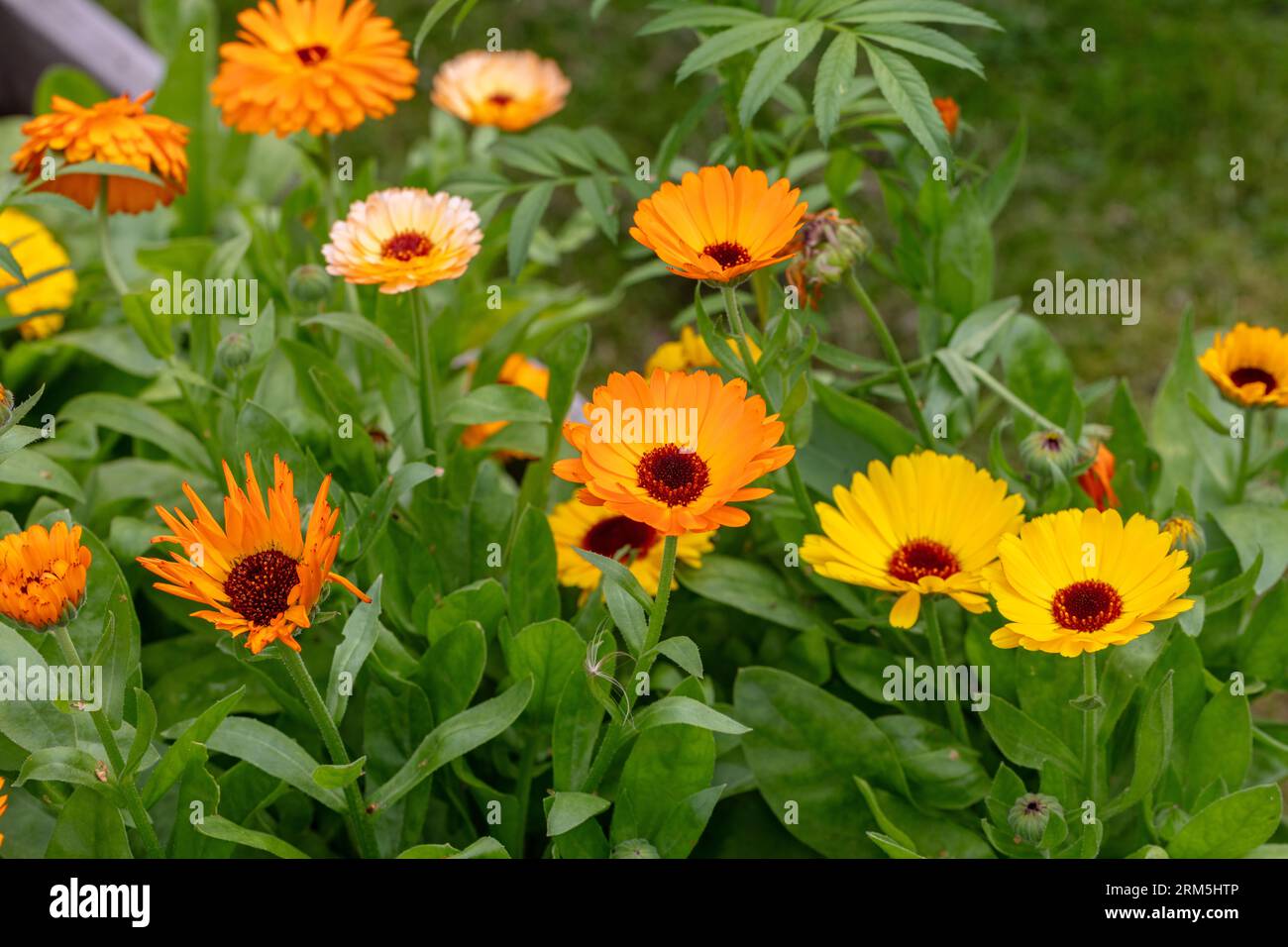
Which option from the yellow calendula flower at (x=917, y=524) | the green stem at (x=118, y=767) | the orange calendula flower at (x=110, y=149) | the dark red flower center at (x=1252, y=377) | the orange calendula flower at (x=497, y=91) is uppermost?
the orange calendula flower at (x=497, y=91)

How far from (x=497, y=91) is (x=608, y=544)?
69 cm

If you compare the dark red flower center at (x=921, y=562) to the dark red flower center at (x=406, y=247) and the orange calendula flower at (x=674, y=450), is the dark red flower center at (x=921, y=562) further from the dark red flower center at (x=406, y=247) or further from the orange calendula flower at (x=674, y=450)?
the dark red flower center at (x=406, y=247)

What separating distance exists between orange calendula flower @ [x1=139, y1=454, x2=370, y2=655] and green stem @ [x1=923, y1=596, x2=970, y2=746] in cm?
44

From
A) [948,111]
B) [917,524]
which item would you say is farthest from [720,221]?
[948,111]

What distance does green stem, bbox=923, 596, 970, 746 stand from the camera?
1089 mm

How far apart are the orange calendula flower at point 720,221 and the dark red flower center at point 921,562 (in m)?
0.26

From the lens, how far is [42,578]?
0.90m

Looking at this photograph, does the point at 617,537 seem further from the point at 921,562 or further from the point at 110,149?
the point at 110,149

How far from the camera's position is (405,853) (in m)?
1.00

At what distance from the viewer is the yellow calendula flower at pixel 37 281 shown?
156 cm

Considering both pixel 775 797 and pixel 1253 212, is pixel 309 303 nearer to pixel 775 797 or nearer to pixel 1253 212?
pixel 775 797

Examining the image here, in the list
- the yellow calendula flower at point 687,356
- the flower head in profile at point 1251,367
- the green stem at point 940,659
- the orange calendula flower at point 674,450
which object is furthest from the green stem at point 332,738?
the flower head in profile at point 1251,367

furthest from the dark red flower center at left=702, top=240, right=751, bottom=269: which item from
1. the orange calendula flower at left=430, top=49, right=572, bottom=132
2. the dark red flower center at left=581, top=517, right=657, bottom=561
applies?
the orange calendula flower at left=430, top=49, right=572, bottom=132

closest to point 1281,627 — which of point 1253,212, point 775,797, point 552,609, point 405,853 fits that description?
point 775,797
